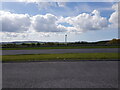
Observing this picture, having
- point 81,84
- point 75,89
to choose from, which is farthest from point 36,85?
point 81,84

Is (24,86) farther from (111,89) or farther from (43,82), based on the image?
(111,89)

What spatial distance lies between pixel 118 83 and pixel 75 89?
1.97 m

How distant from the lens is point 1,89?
3674 mm

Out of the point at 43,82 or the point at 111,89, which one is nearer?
the point at 111,89

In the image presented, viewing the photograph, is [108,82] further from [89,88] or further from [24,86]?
[24,86]

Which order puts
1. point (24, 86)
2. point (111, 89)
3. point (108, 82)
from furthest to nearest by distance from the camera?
point (108, 82), point (24, 86), point (111, 89)

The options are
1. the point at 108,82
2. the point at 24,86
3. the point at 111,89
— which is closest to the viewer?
the point at 111,89

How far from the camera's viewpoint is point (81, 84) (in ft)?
12.9

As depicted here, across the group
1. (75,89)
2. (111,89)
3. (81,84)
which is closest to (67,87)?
(75,89)

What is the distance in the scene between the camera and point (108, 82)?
13.4 feet

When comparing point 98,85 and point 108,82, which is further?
point 108,82

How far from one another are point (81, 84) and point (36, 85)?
191 cm

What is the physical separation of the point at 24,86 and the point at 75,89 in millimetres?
2078

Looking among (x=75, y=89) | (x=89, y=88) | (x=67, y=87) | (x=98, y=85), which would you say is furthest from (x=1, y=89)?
(x=98, y=85)
